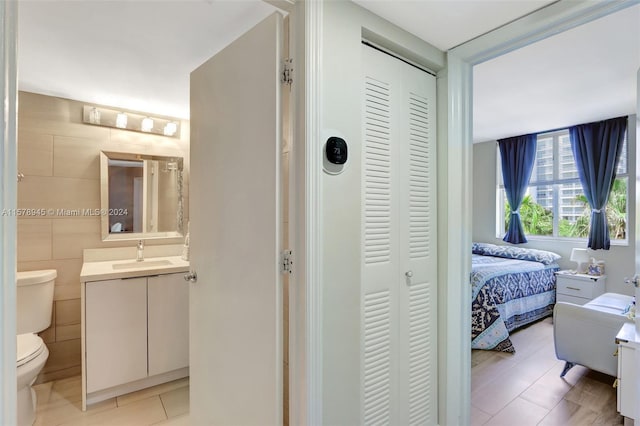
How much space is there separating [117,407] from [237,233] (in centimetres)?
172

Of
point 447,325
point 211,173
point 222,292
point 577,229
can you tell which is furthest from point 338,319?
point 577,229

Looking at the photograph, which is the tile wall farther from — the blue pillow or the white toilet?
the blue pillow

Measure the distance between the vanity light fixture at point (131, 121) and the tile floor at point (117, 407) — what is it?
206 cm

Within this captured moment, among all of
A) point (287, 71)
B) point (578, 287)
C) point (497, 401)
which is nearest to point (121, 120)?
point (287, 71)

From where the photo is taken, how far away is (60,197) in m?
2.47

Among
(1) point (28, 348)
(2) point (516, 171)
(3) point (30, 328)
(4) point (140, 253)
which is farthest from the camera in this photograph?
(2) point (516, 171)

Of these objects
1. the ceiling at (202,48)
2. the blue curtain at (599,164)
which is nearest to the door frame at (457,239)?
the ceiling at (202,48)

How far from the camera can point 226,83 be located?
1.51 metres

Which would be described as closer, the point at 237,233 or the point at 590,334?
the point at 237,233

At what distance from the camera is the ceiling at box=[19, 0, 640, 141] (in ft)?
4.75


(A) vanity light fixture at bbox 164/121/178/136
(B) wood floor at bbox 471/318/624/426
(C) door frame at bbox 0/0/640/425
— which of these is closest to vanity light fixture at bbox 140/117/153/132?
(A) vanity light fixture at bbox 164/121/178/136

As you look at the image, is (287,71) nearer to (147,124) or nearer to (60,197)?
(147,124)

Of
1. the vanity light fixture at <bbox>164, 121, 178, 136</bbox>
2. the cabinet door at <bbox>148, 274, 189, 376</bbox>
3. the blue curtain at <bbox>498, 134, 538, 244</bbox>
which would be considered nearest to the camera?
the cabinet door at <bbox>148, 274, 189, 376</bbox>

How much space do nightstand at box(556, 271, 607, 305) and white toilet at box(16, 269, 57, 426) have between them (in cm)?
501
